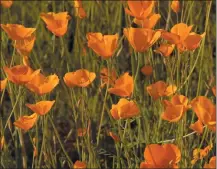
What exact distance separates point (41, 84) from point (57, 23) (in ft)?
0.58

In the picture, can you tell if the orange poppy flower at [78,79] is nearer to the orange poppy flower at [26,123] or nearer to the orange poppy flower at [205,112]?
the orange poppy flower at [26,123]

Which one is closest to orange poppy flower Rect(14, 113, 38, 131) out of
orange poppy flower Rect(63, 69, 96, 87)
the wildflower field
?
the wildflower field

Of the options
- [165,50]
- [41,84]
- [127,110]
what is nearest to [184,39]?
[165,50]

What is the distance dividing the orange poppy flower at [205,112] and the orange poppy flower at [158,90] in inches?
5.6

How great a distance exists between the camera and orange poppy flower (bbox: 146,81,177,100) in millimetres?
1175

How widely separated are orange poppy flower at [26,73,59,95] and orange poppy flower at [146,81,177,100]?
197mm

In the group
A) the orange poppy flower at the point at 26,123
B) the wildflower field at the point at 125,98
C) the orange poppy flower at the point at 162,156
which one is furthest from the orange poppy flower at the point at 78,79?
the orange poppy flower at the point at 162,156

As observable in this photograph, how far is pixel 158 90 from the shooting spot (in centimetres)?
120

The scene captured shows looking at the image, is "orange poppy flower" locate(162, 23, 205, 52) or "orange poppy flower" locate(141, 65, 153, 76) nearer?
"orange poppy flower" locate(162, 23, 205, 52)

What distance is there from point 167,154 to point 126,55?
111cm

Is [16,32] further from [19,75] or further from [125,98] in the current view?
[125,98]

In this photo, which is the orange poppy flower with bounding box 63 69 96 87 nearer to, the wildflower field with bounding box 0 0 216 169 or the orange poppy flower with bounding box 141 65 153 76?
the wildflower field with bounding box 0 0 216 169

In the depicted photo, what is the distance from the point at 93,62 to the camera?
1683 millimetres

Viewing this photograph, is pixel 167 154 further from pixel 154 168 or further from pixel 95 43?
pixel 95 43
